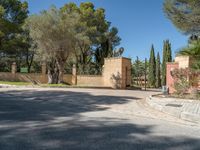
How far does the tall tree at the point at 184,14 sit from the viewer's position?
1953cm

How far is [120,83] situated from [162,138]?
21.8 metres

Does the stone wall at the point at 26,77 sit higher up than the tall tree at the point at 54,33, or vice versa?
the tall tree at the point at 54,33

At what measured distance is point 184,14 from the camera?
2034 centimetres

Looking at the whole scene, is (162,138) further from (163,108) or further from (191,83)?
(191,83)

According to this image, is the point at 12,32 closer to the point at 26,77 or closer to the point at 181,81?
the point at 26,77

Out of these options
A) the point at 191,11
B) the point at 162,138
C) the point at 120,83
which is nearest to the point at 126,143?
the point at 162,138

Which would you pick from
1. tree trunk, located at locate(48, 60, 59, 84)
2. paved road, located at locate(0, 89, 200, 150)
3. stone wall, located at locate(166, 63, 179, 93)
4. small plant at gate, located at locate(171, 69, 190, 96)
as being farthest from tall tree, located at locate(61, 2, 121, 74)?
paved road, located at locate(0, 89, 200, 150)

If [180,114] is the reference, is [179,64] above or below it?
above

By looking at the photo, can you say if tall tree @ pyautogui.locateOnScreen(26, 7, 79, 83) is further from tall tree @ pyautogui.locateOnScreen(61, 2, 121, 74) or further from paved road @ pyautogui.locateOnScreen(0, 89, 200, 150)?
paved road @ pyautogui.locateOnScreen(0, 89, 200, 150)

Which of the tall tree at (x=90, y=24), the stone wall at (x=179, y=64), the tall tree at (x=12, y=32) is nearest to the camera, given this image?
the stone wall at (x=179, y=64)

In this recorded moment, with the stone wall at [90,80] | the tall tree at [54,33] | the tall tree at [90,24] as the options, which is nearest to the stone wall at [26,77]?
the stone wall at [90,80]

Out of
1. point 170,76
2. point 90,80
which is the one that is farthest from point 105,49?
point 170,76

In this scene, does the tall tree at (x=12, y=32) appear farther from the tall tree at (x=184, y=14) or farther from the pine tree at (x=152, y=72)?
the tall tree at (x=184, y=14)

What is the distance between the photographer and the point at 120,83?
2783 centimetres
